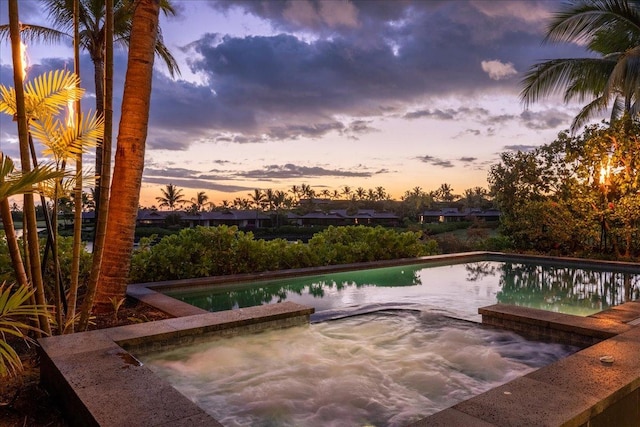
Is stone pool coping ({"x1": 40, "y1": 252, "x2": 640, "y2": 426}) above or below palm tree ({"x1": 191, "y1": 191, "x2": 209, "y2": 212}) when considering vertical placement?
below

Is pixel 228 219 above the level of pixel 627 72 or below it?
below

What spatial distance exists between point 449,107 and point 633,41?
5645 mm

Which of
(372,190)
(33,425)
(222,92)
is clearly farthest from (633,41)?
(372,190)

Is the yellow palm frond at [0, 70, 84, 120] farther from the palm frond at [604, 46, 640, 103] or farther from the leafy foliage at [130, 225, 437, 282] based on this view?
the palm frond at [604, 46, 640, 103]

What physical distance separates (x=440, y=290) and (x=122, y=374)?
6.67 metres

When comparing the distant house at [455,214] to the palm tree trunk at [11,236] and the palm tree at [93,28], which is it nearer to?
the palm tree at [93,28]

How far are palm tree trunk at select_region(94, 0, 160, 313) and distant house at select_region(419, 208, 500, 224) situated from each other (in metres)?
53.4

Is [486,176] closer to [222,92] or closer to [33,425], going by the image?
[222,92]

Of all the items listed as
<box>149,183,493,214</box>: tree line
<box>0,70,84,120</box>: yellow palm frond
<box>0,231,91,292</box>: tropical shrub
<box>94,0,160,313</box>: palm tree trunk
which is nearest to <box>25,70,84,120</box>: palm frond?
<box>0,70,84,120</box>: yellow palm frond

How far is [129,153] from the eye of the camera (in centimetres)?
512

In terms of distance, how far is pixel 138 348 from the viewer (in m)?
3.97

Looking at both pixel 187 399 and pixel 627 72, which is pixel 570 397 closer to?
pixel 187 399

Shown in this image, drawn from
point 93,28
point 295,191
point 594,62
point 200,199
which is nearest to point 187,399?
point 93,28

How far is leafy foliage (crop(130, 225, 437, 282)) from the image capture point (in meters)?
7.84
